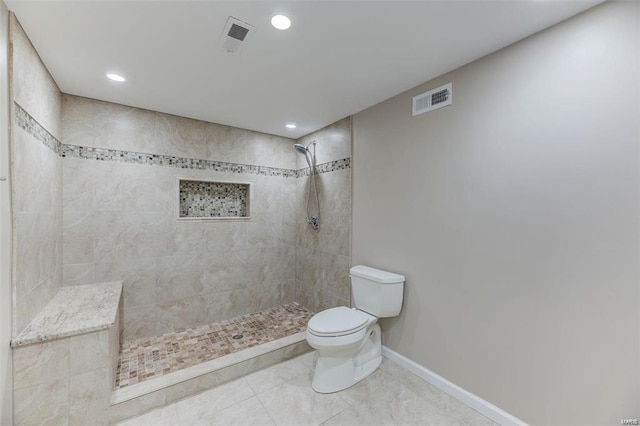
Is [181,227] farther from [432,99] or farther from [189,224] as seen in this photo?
[432,99]

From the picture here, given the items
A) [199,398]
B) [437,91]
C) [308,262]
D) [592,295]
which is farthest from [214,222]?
[592,295]

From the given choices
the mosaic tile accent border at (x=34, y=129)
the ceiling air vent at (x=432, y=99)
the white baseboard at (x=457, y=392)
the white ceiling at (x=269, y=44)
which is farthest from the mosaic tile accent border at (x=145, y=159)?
the white baseboard at (x=457, y=392)

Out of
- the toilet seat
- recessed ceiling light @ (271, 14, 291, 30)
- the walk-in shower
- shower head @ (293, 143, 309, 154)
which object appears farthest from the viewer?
the walk-in shower

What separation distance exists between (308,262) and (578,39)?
2.78m

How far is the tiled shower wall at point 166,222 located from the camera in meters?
2.28

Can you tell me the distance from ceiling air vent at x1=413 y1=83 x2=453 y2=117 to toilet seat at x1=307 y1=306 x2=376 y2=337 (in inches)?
63.6

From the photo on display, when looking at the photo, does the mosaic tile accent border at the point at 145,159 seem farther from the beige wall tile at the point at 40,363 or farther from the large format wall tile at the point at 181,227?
the beige wall tile at the point at 40,363

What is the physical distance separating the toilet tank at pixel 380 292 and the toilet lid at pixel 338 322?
0.10 meters

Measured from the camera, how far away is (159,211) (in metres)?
2.60

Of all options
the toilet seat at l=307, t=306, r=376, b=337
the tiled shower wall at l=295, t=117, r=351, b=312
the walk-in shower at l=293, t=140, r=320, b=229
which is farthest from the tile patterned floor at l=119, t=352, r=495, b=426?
the walk-in shower at l=293, t=140, r=320, b=229

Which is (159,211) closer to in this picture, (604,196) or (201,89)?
(201,89)

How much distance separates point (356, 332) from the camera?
1.94 metres

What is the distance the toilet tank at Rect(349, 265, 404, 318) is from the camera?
210cm

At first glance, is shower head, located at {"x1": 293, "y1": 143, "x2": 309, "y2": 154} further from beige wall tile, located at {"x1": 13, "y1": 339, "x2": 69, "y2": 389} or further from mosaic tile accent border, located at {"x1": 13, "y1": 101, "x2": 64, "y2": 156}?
beige wall tile, located at {"x1": 13, "y1": 339, "x2": 69, "y2": 389}
